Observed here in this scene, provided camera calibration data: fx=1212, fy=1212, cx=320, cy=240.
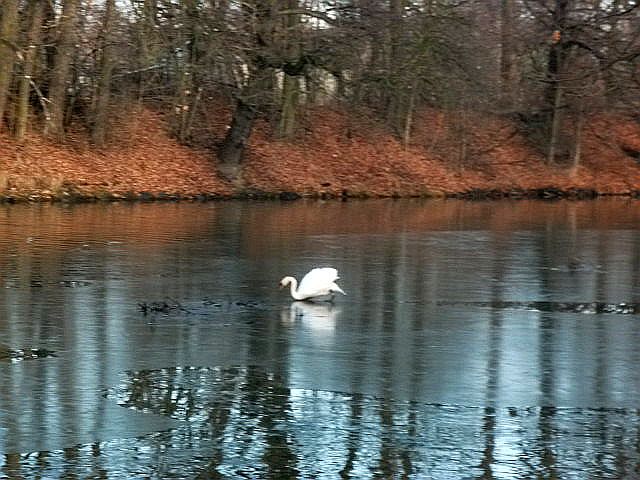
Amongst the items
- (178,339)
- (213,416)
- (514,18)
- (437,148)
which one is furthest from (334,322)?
(514,18)

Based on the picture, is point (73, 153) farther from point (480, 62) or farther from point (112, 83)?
point (480, 62)

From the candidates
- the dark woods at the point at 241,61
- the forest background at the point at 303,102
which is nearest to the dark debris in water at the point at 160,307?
the dark woods at the point at 241,61

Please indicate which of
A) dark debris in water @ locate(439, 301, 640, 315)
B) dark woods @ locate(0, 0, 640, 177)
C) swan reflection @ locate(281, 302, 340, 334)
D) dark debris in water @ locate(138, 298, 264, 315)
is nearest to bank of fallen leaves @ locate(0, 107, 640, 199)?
dark woods @ locate(0, 0, 640, 177)

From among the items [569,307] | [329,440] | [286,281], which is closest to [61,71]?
[286,281]

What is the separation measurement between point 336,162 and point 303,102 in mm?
3917

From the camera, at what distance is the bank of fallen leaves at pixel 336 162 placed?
3562cm

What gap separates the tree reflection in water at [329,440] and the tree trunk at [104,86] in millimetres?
28403

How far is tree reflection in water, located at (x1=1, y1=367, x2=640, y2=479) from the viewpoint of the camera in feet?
25.4

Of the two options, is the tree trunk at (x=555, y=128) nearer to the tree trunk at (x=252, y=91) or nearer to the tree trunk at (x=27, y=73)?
the tree trunk at (x=252, y=91)

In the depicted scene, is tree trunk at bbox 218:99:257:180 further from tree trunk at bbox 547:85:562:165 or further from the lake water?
the lake water

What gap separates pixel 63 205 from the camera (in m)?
32.3

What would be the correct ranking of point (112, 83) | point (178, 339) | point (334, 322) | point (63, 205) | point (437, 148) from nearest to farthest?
point (178, 339), point (334, 322), point (63, 205), point (112, 83), point (437, 148)

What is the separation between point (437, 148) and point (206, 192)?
42.7 feet

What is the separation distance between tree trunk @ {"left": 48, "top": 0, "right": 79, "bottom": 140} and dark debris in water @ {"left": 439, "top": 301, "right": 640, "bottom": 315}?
2319cm
